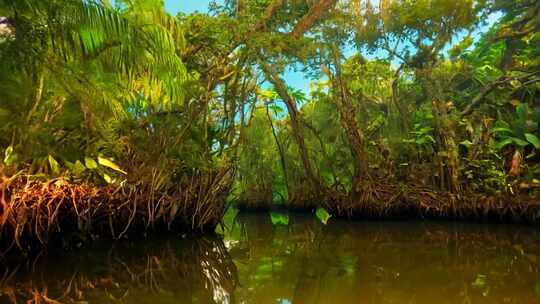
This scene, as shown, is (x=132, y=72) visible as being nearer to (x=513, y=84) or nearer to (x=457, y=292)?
(x=457, y=292)

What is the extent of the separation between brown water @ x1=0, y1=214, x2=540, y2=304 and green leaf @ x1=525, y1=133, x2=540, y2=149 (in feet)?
7.85

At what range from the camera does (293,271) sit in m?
3.95

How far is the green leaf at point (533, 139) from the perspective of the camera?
25.9 feet

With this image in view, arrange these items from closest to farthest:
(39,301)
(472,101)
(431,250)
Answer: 1. (39,301)
2. (431,250)
3. (472,101)

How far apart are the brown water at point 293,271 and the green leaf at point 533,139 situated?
239 cm

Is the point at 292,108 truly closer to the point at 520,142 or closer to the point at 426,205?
the point at 426,205

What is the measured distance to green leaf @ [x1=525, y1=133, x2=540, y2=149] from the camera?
7.88 m

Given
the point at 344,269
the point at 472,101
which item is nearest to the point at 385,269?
the point at 344,269

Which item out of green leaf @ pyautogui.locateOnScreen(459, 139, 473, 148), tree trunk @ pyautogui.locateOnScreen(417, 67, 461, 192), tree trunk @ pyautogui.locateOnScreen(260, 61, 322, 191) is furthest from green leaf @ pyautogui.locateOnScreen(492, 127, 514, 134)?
tree trunk @ pyautogui.locateOnScreen(260, 61, 322, 191)

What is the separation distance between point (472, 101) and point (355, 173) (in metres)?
3.70

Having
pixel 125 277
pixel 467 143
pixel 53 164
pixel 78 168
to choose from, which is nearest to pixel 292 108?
pixel 467 143

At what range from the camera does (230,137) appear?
7.24 metres

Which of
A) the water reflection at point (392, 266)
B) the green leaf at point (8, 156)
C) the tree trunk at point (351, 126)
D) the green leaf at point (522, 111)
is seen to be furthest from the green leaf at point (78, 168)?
the green leaf at point (522, 111)

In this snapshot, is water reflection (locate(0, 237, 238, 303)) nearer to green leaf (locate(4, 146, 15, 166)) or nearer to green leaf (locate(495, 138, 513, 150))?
green leaf (locate(4, 146, 15, 166))
